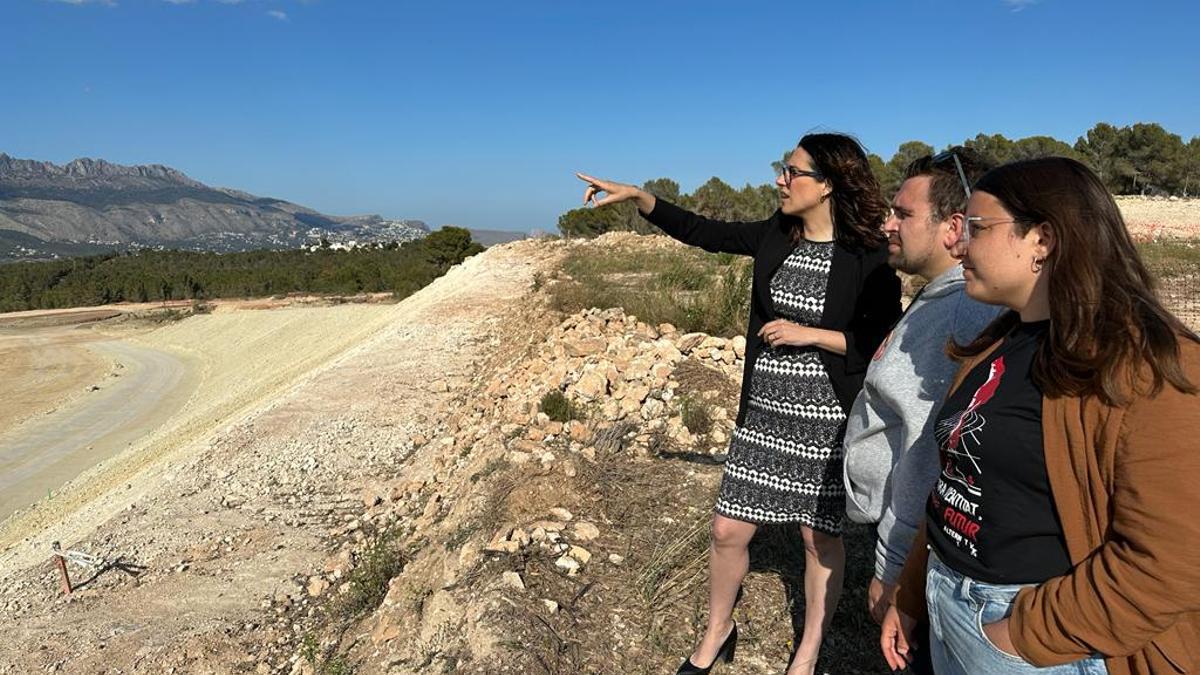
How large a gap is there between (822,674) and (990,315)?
1613 mm

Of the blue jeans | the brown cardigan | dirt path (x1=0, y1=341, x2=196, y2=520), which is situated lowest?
dirt path (x1=0, y1=341, x2=196, y2=520)

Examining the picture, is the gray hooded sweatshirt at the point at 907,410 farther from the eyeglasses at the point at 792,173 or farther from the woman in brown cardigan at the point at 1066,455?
the eyeglasses at the point at 792,173

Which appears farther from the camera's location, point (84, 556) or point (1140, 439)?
point (84, 556)

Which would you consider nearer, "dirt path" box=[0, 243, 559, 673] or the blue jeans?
the blue jeans

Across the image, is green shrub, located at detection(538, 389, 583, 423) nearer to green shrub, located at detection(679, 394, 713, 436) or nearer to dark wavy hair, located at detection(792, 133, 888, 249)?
green shrub, located at detection(679, 394, 713, 436)

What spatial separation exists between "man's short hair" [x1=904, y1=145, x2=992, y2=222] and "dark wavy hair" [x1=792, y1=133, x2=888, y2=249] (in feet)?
1.21


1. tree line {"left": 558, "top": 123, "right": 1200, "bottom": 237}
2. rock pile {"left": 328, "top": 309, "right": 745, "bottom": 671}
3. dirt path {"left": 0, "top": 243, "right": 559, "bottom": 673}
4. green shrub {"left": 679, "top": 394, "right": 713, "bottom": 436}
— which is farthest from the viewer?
tree line {"left": 558, "top": 123, "right": 1200, "bottom": 237}

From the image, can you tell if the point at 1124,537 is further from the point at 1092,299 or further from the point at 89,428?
the point at 89,428

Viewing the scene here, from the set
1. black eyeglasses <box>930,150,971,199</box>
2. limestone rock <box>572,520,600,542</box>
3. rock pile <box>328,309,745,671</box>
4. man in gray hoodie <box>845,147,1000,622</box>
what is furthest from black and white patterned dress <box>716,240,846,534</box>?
limestone rock <box>572,520,600,542</box>

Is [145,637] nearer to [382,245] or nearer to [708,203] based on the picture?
[708,203]

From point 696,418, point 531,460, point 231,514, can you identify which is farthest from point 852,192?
point 231,514

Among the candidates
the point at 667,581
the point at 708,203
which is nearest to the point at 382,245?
the point at 708,203

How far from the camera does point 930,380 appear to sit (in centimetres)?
154

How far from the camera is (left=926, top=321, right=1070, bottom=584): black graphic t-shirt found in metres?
1.12
